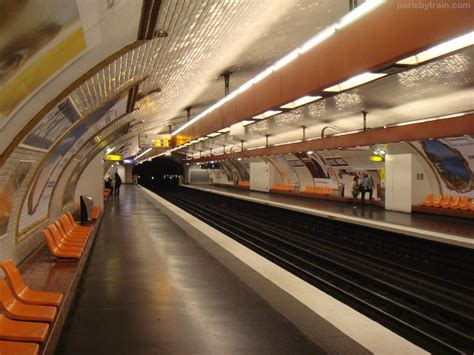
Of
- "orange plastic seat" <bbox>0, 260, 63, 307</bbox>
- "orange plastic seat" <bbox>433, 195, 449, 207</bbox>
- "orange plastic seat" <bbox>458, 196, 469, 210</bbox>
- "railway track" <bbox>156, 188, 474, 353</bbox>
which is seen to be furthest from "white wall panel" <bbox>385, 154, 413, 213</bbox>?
"orange plastic seat" <bbox>0, 260, 63, 307</bbox>

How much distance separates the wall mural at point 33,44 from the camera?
82.5 inches

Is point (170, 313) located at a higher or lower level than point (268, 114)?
lower

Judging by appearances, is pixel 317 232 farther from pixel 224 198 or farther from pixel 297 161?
pixel 224 198

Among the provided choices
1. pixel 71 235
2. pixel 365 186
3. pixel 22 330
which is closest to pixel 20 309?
pixel 22 330

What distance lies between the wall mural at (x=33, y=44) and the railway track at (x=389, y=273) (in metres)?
5.31

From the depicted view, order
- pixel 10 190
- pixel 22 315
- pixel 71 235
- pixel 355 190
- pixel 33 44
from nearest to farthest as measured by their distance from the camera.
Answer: pixel 33 44, pixel 22 315, pixel 10 190, pixel 71 235, pixel 355 190

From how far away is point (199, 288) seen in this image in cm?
560

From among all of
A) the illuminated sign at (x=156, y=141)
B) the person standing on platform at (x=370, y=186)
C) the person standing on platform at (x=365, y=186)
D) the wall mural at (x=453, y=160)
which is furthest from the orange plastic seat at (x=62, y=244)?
the person standing on platform at (x=370, y=186)

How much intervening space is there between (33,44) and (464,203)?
1419 centimetres

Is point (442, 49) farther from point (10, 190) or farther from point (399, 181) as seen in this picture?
point (399, 181)

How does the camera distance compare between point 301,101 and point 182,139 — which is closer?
point 301,101

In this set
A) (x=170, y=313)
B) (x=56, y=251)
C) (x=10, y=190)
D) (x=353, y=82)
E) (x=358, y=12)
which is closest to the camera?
(x=358, y=12)

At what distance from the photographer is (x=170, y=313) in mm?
4605

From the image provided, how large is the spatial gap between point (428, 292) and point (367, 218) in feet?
19.0
